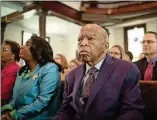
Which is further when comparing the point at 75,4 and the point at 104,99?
the point at 75,4

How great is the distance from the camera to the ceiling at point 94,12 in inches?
236

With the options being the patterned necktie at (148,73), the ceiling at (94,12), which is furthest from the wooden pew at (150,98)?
the ceiling at (94,12)

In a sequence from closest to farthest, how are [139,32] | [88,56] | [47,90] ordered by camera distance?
[88,56]
[47,90]
[139,32]

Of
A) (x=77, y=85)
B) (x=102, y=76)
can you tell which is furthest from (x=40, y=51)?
(x=102, y=76)

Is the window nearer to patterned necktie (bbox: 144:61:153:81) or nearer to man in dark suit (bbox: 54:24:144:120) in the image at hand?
patterned necktie (bbox: 144:61:153:81)

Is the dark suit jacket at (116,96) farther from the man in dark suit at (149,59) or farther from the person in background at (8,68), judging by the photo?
the man in dark suit at (149,59)

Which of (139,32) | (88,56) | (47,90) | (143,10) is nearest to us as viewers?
(88,56)

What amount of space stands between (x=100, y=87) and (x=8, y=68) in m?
1.39

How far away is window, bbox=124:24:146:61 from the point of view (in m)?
7.55

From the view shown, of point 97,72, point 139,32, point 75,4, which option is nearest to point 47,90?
point 97,72

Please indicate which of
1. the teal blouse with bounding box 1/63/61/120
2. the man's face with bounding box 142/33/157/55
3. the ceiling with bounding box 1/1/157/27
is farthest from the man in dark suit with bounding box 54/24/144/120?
the ceiling with bounding box 1/1/157/27

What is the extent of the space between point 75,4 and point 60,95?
4773 millimetres

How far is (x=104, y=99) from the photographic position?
169cm

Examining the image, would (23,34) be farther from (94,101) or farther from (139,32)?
(94,101)
